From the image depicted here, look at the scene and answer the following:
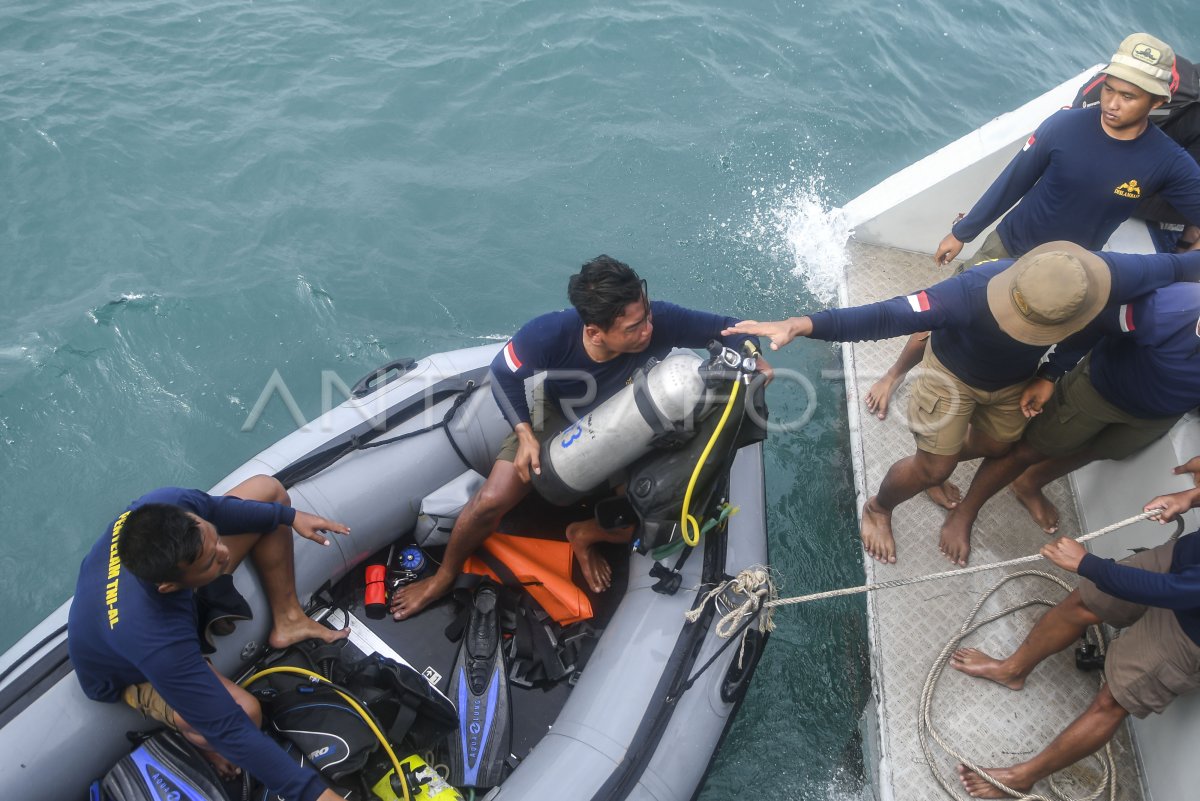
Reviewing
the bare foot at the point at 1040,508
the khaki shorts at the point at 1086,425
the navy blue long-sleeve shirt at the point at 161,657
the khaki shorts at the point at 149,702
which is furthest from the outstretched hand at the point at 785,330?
the khaki shorts at the point at 149,702

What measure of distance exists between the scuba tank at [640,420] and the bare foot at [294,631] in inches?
39.3

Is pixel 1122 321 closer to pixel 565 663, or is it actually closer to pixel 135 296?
pixel 565 663

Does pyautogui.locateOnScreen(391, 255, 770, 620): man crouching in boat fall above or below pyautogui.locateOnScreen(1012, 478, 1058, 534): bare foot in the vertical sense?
above

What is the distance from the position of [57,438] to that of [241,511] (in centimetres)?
222

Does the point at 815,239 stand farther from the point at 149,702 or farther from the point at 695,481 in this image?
the point at 149,702

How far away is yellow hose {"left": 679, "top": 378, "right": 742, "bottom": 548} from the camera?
2363mm

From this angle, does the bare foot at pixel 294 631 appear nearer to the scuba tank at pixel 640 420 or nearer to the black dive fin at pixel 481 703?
the black dive fin at pixel 481 703

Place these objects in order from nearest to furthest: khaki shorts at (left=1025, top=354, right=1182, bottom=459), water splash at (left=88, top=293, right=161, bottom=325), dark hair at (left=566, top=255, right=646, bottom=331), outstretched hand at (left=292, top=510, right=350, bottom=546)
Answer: dark hair at (left=566, top=255, right=646, bottom=331) → outstretched hand at (left=292, top=510, right=350, bottom=546) → khaki shorts at (left=1025, top=354, right=1182, bottom=459) → water splash at (left=88, top=293, right=161, bottom=325)

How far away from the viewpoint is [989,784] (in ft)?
8.82

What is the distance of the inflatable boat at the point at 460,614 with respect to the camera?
2.34 m

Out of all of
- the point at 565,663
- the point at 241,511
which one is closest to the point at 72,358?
the point at 241,511

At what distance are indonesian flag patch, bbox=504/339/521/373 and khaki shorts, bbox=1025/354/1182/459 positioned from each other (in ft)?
6.27

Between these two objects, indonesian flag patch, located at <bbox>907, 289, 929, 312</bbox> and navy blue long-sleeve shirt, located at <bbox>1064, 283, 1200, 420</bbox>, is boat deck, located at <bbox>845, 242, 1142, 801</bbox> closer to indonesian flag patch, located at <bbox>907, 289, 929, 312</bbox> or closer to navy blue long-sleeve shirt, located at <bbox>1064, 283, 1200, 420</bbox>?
navy blue long-sleeve shirt, located at <bbox>1064, 283, 1200, 420</bbox>

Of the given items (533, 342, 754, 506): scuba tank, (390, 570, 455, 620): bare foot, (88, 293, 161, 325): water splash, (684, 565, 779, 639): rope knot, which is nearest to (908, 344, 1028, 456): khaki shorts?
(684, 565, 779, 639): rope knot
